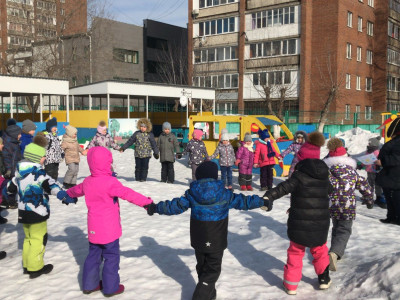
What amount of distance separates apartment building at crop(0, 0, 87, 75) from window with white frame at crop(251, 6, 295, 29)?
56.9ft

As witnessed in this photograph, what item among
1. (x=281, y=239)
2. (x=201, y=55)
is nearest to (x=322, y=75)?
(x=201, y=55)

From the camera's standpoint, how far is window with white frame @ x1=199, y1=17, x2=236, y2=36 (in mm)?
42469

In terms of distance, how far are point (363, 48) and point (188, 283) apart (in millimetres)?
40637

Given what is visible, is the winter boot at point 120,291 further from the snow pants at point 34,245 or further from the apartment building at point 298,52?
the apartment building at point 298,52

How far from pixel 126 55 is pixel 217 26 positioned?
13131 millimetres

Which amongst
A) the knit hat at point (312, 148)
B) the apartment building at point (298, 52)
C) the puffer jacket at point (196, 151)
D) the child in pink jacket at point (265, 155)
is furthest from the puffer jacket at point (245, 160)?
the apartment building at point (298, 52)

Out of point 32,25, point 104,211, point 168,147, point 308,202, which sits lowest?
point 104,211

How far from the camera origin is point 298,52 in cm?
3738

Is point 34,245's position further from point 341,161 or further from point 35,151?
point 341,161

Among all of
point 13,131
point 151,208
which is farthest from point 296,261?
point 13,131

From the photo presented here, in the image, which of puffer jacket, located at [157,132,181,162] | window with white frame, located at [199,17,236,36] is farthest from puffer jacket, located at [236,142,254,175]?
window with white frame, located at [199,17,236,36]

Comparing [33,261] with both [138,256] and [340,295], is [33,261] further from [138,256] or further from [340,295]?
[340,295]

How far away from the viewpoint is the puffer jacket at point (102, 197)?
4.25 metres

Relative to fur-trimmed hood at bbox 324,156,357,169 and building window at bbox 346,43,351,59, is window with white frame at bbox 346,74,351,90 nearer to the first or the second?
building window at bbox 346,43,351,59
